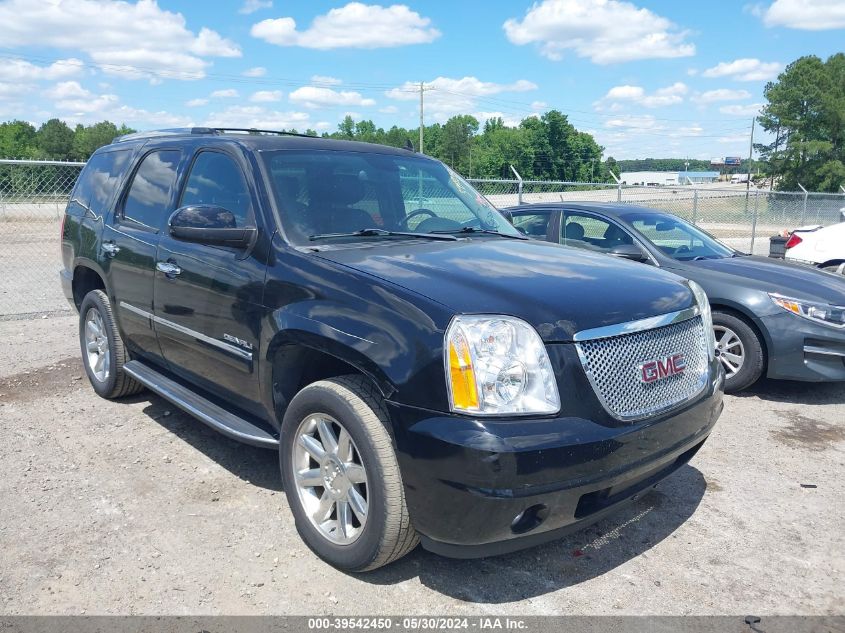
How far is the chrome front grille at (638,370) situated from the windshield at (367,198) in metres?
1.43

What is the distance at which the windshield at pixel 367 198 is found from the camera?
368 centimetres

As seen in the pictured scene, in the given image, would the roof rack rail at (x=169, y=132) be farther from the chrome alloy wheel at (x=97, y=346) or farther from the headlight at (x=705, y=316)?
the headlight at (x=705, y=316)

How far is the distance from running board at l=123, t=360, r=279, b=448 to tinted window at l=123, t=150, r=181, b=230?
1010mm

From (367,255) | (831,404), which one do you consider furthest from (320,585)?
(831,404)

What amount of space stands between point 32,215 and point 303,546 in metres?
10.5

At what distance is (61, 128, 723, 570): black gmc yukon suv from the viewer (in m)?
2.61

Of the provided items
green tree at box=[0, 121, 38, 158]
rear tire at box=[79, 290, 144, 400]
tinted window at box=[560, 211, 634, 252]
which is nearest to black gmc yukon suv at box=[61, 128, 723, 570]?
rear tire at box=[79, 290, 144, 400]

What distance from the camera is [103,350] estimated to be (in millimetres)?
5449

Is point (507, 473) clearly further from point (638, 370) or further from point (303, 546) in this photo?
point (303, 546)

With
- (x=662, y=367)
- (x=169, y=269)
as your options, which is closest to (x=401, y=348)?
(x=662, y=367)

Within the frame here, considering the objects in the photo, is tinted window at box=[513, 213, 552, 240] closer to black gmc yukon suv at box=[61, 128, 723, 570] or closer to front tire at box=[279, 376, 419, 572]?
black gmc yukon suv at box=[61, 128, 723, 570]

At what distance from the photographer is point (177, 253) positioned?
4102 mm

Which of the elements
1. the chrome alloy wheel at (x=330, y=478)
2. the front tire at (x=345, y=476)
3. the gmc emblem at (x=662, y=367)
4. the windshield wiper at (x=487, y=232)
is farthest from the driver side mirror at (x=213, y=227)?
the gmc emblem at (x=662, y=367)

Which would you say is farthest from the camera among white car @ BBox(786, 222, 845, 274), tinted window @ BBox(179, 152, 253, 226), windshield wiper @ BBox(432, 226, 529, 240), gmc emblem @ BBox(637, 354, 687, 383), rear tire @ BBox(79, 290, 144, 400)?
white car @ BBox(786, 222, 845, 274)
